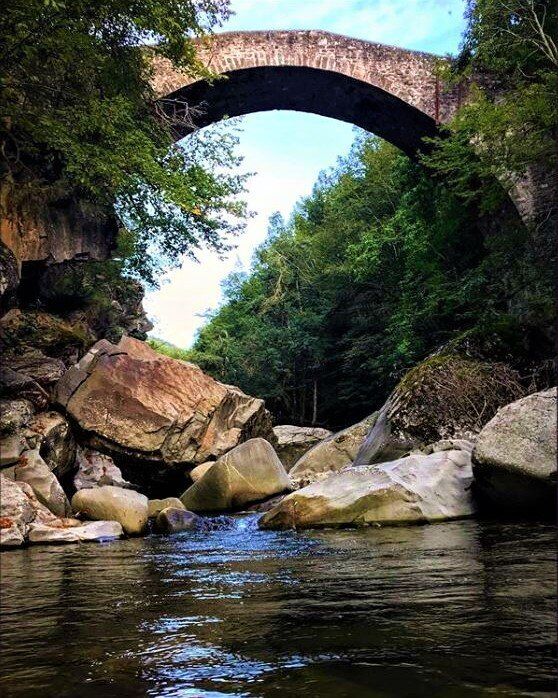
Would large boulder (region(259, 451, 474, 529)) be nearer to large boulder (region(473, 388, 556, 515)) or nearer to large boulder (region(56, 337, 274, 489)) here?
large boulder (region(473, 388, 556, 515))

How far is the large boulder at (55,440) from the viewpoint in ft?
36.8

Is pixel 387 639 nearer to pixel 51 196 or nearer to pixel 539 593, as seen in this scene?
pixel 539 593

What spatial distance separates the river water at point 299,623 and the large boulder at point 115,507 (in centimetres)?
306

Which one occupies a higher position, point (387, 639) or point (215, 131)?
point (215, 131)

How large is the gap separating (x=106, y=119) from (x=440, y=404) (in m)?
7.01

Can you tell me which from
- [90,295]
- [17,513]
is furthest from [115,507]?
[90,295]

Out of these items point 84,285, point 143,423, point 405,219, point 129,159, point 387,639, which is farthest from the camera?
point 405,219

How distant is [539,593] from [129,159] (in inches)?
369

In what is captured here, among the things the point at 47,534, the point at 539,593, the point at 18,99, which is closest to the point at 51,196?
the point at 18,99

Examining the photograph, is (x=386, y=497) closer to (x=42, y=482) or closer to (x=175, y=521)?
(x=175, y=521)

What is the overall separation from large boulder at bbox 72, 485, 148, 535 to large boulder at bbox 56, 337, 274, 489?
3256mm

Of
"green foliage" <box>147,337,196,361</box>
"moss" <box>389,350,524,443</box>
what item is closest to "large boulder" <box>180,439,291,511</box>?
"moss" <box>389,350,524,443</box>

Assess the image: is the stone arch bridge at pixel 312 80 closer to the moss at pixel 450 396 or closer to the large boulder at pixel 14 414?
the large boulder at pixel 14 414

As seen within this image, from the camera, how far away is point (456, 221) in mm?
17578
